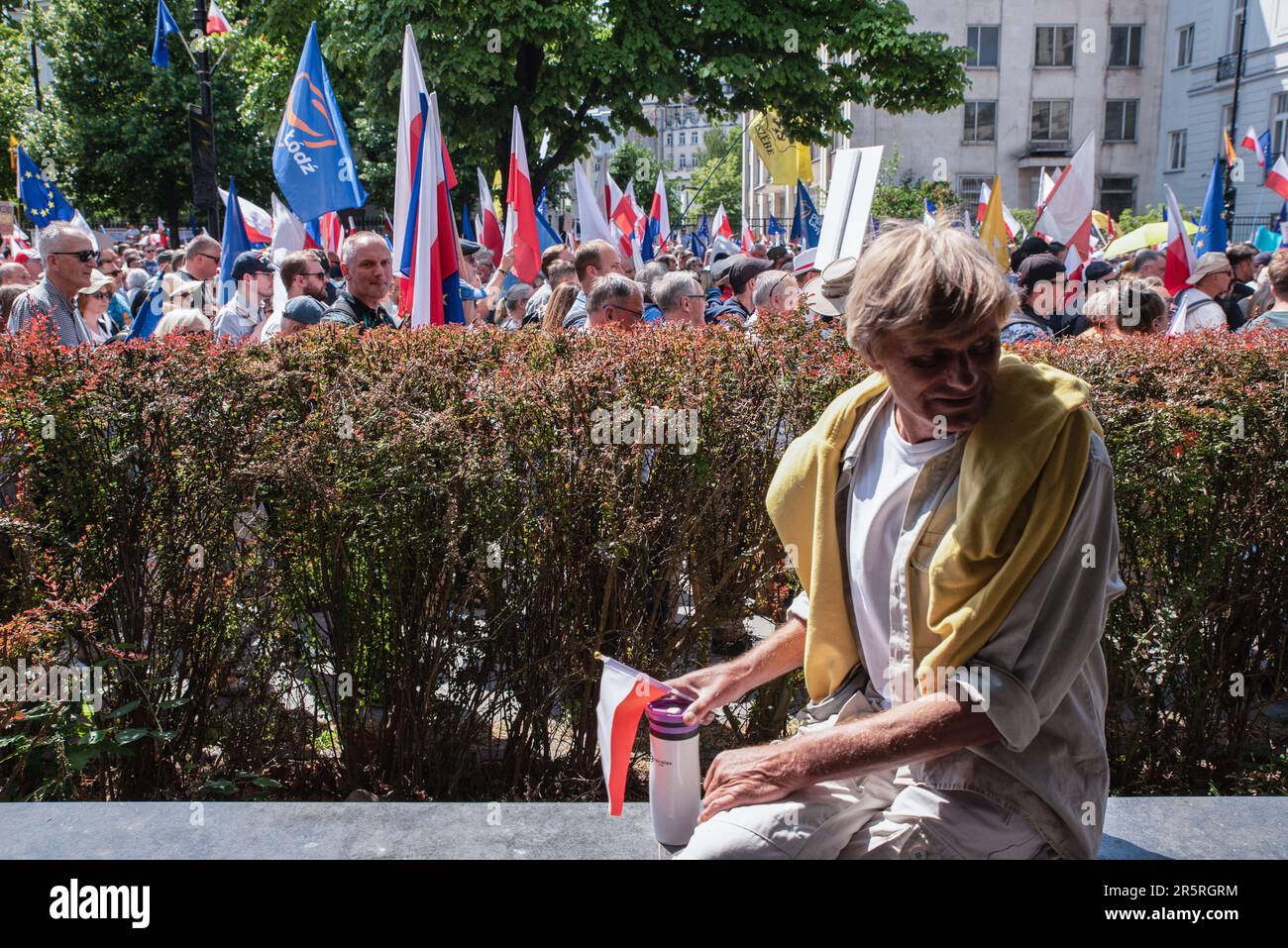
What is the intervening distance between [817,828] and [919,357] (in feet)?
2.96

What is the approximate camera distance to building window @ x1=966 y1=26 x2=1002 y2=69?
48.2 metres

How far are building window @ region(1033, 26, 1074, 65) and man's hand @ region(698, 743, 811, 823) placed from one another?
52.7 meters

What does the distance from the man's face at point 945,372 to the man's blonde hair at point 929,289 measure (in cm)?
2

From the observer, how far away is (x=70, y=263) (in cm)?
709

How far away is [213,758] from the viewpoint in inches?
170

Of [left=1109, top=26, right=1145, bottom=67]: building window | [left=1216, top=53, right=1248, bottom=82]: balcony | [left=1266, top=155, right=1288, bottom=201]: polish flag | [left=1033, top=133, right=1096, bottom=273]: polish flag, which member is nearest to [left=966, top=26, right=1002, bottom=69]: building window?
[left=1109, top=26, right=1145, bottom=67]: building window

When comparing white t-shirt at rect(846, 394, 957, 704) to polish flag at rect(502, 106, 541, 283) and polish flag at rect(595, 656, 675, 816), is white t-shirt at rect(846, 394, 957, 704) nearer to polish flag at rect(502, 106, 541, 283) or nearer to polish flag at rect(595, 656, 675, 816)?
polish flag at rect(595, 656, 675, 816)

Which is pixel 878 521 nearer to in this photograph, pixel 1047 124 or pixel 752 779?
pixel 752 779

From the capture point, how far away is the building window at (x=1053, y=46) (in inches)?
1906

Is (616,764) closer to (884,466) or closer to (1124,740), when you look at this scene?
(884,466)

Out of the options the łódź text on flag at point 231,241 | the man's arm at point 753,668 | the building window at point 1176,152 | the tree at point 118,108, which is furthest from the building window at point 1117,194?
the man's arm at point 753,668

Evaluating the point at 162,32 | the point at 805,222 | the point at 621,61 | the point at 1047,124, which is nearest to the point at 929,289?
the point at 805,222

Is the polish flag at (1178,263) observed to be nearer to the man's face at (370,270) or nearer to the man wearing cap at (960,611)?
the man's face at (370,270)

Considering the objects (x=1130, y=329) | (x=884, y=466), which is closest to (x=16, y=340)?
(x=884, y=466)
